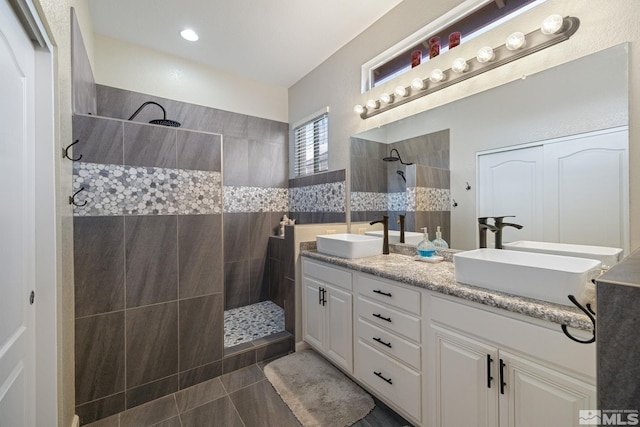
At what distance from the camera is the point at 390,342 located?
1.50m

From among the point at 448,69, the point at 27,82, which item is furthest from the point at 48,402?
the point at 448,69

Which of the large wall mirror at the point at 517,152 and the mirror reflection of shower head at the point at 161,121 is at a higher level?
the mirror reflection of shower head at the point at 161,121

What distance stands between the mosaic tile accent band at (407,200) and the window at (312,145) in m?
0.66

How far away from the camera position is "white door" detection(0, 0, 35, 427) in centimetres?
85

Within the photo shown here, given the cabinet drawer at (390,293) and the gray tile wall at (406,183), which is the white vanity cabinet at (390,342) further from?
the gray tile wall at (406,183)

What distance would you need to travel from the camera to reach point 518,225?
1478 mm

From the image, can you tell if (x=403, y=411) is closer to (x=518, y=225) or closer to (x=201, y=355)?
(x=518, y=225)

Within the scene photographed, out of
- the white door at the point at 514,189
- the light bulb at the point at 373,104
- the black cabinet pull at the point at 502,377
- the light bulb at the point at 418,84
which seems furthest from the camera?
the light bulb at the point at 373,104

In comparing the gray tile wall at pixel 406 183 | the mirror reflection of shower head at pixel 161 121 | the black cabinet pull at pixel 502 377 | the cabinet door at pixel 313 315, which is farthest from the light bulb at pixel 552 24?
the mirror reflection of shower head at pixel 161 121

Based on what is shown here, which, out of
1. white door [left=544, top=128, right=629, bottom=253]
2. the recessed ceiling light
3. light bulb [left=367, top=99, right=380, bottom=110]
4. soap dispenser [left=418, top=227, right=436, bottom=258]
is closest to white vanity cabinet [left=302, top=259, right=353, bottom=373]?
soap dispenser [left=418, top=227, right=436, bottom=258]

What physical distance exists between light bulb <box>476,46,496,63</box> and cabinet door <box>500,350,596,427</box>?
1573 mm

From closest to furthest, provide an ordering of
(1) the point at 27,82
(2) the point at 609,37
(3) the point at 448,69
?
(1) the point at 27,82
(2) the point at 609,37
(3) the point at 448,69

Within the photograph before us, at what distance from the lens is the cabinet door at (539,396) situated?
35.0 inches

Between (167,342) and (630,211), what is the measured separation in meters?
2.68
